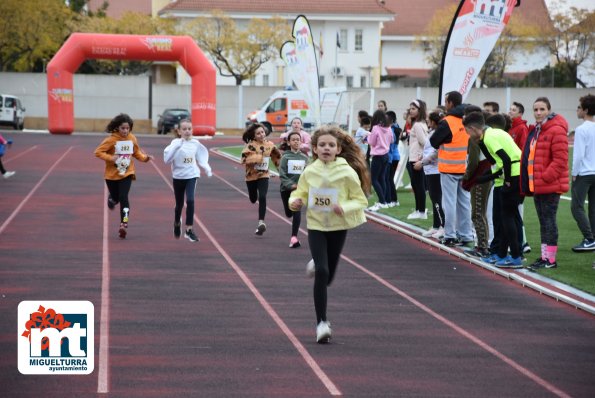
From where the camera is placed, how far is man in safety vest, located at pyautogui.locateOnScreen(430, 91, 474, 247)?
571 inches

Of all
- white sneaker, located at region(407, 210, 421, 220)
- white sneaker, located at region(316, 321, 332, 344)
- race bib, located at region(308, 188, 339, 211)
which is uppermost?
race bib, located at region(308, 188, 339, 211)

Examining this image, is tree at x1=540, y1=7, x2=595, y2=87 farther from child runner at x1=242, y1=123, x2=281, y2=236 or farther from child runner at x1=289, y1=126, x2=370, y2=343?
child runner at x1=289, y1=126, x2=370, y2=343

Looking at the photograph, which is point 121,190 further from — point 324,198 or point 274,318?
point 324,198

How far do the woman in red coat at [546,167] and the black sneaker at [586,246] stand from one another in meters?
1.49

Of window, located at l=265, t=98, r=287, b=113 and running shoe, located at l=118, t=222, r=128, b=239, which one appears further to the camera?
window, located at l=265, t=98, r=287, b=113

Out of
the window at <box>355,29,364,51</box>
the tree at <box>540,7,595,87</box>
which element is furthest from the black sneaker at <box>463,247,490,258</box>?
the window at <box>355,29,364,51</box>

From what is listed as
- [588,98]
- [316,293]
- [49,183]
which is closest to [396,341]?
[316,293]

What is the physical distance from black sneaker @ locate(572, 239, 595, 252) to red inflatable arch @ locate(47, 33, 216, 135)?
33.9 meters

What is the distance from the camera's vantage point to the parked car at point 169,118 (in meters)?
54.8

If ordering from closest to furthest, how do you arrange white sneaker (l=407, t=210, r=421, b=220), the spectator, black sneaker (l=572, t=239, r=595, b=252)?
the spectator < black sneaker (l=572, t=239, r=595, b=252) < white sneaker (l=407, t=210, r=421, b=220)

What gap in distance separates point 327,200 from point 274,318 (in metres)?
1.39

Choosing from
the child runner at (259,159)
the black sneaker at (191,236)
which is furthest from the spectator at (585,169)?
the black sneaker at (191,236)

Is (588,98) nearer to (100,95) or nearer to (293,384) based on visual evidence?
(293,384)

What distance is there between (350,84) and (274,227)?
60.3 m
